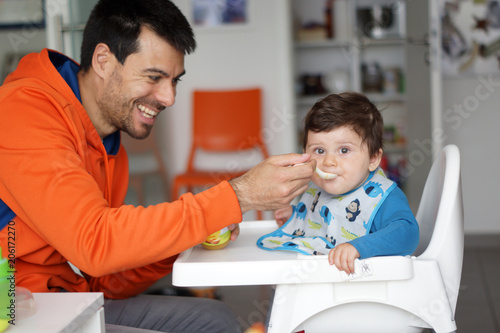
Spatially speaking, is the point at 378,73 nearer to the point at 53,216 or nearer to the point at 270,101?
the point at 270,101

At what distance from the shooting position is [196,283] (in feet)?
3.44

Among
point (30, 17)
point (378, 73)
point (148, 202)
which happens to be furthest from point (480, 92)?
point (30, 17)

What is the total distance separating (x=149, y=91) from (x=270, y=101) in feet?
8.59

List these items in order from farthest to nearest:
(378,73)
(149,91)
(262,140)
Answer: (378,73) < (262,140) < (149,91)

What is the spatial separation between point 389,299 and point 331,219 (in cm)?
29

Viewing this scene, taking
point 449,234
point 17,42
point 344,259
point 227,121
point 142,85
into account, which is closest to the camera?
point 344,259

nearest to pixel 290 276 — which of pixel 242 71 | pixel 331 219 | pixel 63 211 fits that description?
pixel 331 219

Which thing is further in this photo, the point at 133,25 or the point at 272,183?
the point at 133,25

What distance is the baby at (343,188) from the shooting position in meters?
1.23

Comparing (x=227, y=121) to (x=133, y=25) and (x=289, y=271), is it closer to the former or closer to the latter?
(x=133, y=25)

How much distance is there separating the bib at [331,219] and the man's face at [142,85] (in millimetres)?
422

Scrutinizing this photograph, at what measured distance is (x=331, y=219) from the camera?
1.30 m

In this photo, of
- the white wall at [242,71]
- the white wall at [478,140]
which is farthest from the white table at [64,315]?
the white wall at [478,140]

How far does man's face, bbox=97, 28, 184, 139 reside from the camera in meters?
1.37
